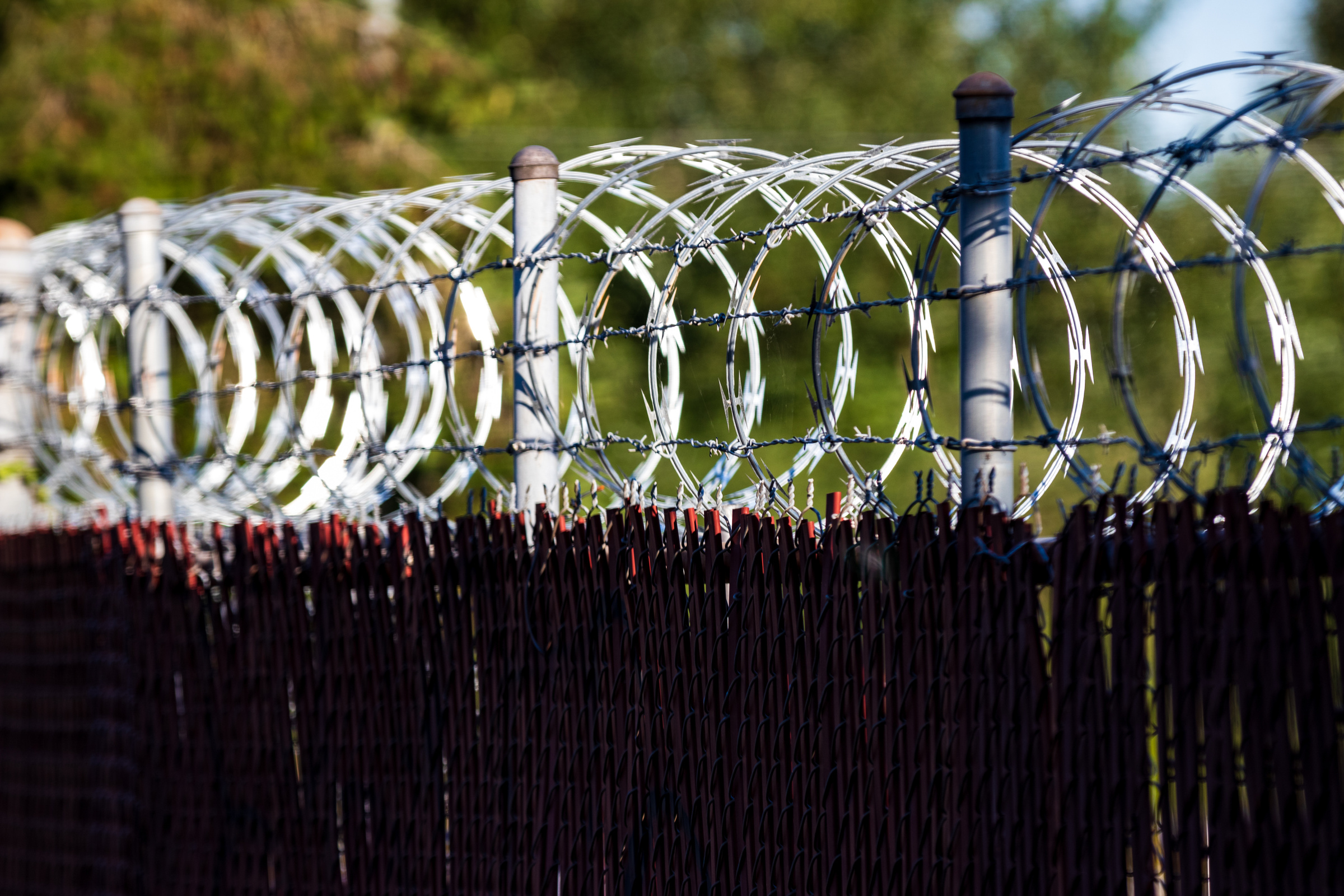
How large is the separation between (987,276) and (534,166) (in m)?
1.49

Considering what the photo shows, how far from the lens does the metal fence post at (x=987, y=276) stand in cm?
273

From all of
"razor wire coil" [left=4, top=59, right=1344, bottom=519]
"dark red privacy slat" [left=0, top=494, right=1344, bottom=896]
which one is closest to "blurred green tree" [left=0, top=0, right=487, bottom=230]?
"razor wire coil" [left=4, top=59, right=1344, bottom=519]

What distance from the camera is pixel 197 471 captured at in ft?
17.4

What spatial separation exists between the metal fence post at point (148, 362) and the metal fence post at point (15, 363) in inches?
44.1

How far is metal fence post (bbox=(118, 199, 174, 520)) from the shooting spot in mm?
5203

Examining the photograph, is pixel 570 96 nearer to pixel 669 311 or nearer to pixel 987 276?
pixel 669 311

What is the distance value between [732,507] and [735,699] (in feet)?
1.50

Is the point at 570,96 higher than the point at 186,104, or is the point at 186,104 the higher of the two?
the point at 570,96

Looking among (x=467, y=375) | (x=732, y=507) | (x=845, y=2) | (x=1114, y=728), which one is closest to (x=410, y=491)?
(x=732, y=507)

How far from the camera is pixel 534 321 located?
3.81 meters

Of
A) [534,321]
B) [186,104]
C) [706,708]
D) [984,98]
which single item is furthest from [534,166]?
[186,104]

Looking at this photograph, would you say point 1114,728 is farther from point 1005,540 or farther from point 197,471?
point 197,471

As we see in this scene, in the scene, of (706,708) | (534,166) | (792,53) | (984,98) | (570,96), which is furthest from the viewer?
(792,53)

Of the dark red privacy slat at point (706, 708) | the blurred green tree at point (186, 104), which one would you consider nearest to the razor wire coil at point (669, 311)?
the dark red privacy slat at point (706, 708)
